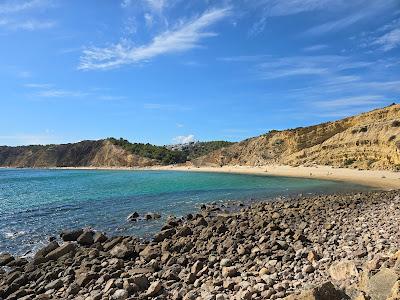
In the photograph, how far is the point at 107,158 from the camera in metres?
156

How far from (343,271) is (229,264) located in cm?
432

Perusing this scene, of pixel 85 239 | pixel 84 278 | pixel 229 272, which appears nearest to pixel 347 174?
pixel 85 239

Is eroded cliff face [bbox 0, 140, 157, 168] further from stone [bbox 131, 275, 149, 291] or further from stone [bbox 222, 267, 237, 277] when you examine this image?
stone [bbox 222, 267, 237, 277]

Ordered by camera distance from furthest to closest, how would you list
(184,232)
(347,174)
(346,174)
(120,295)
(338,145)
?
1. (338,145)
2. (346,174)
3. (347,174)
4. (184,232)
5. (120,295)

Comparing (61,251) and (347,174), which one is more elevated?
(347,174)

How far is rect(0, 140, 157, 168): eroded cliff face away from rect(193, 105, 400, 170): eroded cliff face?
51724mm

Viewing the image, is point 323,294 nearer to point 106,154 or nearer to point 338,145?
point 338,145

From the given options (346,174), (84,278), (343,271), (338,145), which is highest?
(338,145)

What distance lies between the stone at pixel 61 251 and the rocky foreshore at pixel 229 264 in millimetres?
45

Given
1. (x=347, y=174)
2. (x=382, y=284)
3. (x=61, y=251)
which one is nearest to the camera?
(x=382, y=284)

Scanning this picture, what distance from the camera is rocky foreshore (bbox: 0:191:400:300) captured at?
29.3 ft

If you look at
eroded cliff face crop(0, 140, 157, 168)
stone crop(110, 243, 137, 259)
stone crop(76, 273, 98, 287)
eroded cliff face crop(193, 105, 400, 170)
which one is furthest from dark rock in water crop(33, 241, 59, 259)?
eroded cliff face crop(0, 140, 157, 168)

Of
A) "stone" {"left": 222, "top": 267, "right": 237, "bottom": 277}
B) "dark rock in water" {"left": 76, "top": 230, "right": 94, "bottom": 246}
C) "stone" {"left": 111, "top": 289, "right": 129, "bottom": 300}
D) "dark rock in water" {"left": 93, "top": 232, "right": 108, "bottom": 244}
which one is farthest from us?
"dark rock in water" {"left": 93, "top": 232, "right": 108, "bottom": 244}

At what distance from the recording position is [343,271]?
30.0ft
